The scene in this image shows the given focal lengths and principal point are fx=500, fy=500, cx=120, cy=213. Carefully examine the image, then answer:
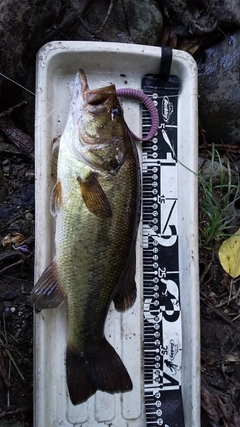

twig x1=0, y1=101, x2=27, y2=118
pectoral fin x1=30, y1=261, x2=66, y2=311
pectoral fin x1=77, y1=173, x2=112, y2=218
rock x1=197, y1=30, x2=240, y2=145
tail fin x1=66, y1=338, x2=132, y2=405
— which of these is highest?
rock x1=197, y1=30, x2=240, y2=145

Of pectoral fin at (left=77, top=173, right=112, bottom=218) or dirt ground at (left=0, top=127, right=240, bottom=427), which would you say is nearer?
pectoral fin at (left=77, top=173, right=112, bottom=218)

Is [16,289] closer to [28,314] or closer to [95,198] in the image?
[28,314]

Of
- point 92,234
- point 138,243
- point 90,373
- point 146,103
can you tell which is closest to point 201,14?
point 146,103

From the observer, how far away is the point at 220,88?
296 cm

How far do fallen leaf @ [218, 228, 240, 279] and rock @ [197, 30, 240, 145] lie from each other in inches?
26.0

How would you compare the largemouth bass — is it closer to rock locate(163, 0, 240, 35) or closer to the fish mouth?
the fish mouth

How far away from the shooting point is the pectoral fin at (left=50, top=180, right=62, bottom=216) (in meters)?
2.29

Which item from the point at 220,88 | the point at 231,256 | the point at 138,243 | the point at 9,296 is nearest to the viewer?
the point at 9,296

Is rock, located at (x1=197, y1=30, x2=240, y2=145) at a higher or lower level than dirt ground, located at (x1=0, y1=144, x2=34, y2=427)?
higher

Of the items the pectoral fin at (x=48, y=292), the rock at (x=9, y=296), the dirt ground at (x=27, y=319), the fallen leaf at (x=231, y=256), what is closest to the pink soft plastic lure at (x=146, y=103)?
the dirt ground at (x=27, y=319)

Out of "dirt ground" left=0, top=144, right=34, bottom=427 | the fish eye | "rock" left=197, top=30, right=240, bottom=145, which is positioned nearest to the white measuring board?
"dirt ground" left=0, top=144, right=34, bottom=427

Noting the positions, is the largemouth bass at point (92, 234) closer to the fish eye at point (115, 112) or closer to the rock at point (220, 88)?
the fish eye at point (115, 112)

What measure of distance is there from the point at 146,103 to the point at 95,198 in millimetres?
769

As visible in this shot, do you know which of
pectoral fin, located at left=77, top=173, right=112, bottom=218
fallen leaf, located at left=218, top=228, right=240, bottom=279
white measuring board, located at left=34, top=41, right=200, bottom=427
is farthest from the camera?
fallen leaf, located at left=218, top=228, right=240, bottom=279
